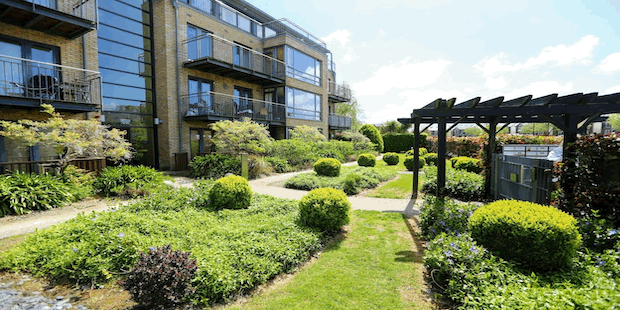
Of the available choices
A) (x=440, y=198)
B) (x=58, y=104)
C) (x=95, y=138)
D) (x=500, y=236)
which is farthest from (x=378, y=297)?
(x=58, y=104)

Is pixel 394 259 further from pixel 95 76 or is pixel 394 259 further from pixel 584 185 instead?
pixel 95 76

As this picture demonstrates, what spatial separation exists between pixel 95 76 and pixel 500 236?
43.6 ft

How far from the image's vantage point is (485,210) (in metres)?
3.99

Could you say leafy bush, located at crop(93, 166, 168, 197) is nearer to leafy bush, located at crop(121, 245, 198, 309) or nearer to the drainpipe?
leafy bush, located at crop(121, 245, 198, 309)

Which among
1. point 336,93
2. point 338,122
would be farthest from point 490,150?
point 336,93

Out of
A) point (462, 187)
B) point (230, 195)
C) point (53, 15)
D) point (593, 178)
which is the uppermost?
point (53, 15)

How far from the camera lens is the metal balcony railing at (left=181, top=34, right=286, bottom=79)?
1488 cm

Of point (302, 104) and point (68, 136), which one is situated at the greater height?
point (302, 104)

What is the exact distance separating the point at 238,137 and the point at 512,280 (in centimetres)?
1152

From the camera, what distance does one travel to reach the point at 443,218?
16.4 feet

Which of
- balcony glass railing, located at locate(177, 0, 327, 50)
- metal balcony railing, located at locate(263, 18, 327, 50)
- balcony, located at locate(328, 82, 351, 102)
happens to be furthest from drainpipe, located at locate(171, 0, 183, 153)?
balcony, located at locate(328, 82, 351, 102)

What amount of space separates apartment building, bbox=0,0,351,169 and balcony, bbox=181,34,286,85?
62 mm

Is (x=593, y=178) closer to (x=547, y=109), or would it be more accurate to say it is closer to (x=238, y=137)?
(x=547, y=109)

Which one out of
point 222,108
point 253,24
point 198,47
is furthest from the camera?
point 253,24
